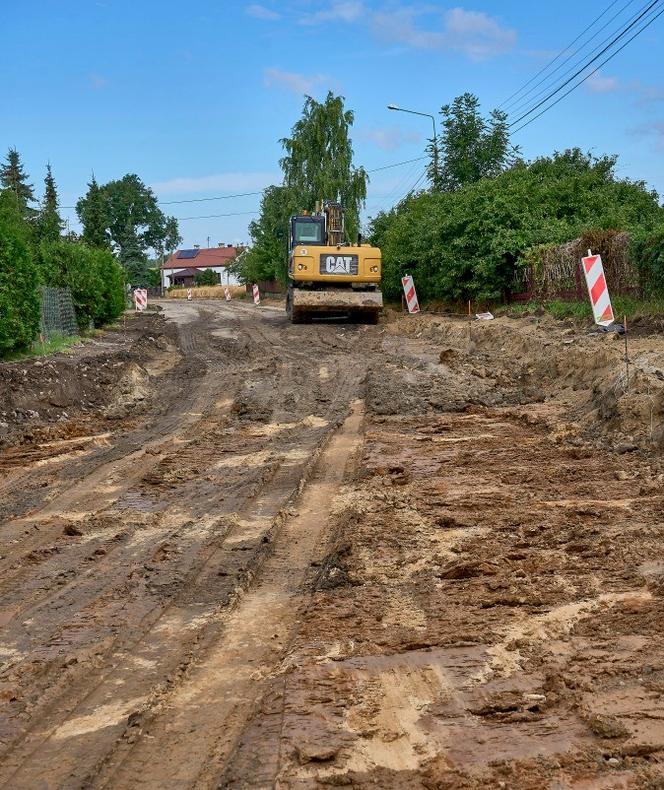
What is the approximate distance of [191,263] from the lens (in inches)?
5512

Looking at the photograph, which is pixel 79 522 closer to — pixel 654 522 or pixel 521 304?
pixel 654 522

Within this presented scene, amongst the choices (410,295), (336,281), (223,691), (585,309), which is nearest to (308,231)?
(336,281)

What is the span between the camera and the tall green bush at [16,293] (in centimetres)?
1758

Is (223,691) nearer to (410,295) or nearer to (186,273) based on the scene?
(410,295)

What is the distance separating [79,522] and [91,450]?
3.41m

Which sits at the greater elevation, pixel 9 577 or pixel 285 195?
pixel 285 195

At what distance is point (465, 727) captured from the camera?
3533 millimetres

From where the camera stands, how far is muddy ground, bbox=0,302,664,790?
134 inches

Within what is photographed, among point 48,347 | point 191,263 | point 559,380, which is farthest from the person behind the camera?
point 191,263

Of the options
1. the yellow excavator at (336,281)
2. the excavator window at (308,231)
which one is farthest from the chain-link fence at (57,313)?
the excavator window at (308,231)

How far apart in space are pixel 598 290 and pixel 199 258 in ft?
433

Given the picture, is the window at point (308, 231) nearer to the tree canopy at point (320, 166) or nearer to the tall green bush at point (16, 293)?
the tall green bush at point (16, 293)

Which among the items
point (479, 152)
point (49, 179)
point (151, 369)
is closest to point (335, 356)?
point (151, 369)

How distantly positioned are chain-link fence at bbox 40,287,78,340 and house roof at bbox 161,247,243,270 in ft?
362
